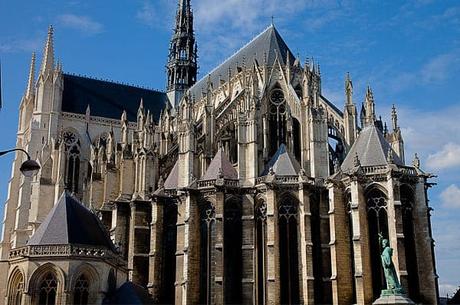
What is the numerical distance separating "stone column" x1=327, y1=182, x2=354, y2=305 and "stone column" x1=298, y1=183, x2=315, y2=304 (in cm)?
88

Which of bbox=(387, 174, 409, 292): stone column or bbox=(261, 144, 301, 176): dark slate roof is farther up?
bbox=(261, 144, 301, 176): dark slate roof

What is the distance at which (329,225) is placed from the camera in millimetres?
25641

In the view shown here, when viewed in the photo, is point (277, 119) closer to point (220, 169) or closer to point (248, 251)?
point (220, 169)

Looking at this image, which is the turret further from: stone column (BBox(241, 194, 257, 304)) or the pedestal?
the pedestal

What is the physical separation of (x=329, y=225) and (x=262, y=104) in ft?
26.4

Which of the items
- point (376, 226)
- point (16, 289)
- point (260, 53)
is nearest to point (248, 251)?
point (376, 226)

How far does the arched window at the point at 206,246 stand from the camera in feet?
83.6

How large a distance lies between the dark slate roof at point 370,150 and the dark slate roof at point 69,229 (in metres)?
11.1

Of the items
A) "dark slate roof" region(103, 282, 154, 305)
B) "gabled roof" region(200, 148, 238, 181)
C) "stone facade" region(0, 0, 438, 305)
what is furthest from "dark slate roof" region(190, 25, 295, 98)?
"dark slate roof" region(103, 282, 154, 305)

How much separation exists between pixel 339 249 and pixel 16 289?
1263 centimetres

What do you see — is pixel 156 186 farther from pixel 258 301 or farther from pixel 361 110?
pixel 361 110

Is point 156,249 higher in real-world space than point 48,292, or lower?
higher

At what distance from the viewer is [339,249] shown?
2456 cm

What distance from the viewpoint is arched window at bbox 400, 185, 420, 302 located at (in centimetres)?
2409
